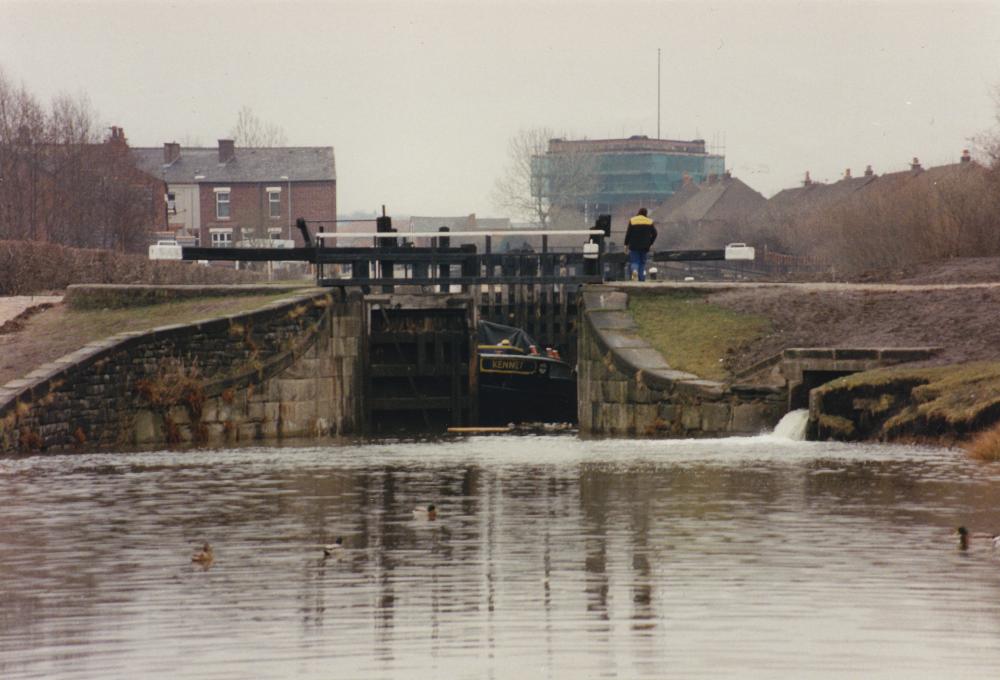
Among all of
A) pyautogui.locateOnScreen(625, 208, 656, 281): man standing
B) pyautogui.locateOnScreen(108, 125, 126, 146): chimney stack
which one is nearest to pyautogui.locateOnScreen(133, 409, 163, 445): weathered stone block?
pyautogui.locateOnScreen(625, 208, 656, 281): man standing

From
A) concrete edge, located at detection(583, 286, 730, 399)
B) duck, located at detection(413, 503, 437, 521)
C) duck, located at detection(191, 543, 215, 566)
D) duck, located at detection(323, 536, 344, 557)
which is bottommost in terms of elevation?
duck, located at detection(413, 503, 437, 521)

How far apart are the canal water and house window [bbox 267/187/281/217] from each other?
88440 mm

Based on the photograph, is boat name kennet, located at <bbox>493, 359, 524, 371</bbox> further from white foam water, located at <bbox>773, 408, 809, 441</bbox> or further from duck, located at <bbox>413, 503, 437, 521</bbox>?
duck, located at <bbox>413, 503, 437, 521</bbox>

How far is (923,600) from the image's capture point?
12445 millimetres

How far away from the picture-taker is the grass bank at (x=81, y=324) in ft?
103

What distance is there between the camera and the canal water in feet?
35.3

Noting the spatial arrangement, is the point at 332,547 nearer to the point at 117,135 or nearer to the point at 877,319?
the point at 877,319

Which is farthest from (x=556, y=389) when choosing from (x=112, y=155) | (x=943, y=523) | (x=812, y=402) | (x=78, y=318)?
(x=112, y=155)

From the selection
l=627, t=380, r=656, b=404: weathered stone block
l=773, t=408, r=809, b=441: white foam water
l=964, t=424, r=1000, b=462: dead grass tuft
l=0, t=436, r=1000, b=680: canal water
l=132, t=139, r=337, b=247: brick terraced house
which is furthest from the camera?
l=132, t=139, r=337, b=247: brick terraced house

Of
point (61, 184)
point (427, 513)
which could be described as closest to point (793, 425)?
point (427, 513)

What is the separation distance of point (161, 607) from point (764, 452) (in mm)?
13926

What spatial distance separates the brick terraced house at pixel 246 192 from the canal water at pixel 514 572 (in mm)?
88360

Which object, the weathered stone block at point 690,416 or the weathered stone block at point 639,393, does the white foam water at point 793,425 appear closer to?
the weathered stone block at point 690,416

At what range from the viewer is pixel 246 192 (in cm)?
11169
